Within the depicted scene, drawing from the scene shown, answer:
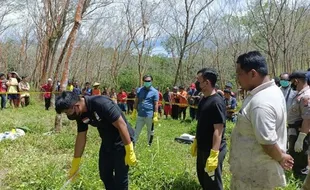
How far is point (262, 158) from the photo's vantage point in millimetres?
2426

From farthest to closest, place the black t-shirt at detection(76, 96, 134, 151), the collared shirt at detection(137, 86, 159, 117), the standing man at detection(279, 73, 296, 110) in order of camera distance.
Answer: the collared shirt at detection(137, 86, 159, 117), the standing man at detection(279, 73, 296, 110), the black t-shirt at detection(76, 96, 134, 151)

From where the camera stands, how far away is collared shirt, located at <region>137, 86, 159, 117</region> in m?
7.07

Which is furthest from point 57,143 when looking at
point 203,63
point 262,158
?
point 203,63

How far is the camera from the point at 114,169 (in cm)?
367

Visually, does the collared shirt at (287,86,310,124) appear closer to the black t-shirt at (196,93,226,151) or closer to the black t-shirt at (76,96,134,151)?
the black t-shirt at (196,93,226,151)

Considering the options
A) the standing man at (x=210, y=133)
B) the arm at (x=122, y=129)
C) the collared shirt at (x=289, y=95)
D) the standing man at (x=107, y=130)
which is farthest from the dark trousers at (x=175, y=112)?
the arm at (x=122, y=129)

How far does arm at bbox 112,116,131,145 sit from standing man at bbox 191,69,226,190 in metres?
0.84

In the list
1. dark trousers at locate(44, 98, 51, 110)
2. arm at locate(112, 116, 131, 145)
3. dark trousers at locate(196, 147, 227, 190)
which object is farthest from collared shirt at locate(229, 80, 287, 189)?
dark trousers at locate(44, 98, 51, 110)

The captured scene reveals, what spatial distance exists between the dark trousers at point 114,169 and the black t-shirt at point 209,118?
34.4 inches

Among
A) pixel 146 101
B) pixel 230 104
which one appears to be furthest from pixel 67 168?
pixel 230 104

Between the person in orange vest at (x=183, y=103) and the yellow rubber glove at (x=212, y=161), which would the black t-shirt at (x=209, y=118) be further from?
the person in orange vest at (x=183, y=103)

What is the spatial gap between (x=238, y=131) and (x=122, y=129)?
49.8 inches

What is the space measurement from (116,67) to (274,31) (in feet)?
58.2

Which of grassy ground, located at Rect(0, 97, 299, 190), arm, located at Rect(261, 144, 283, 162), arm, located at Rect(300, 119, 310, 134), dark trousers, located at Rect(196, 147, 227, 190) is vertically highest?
arm, located at Rect(261, 144, 283, 162)
